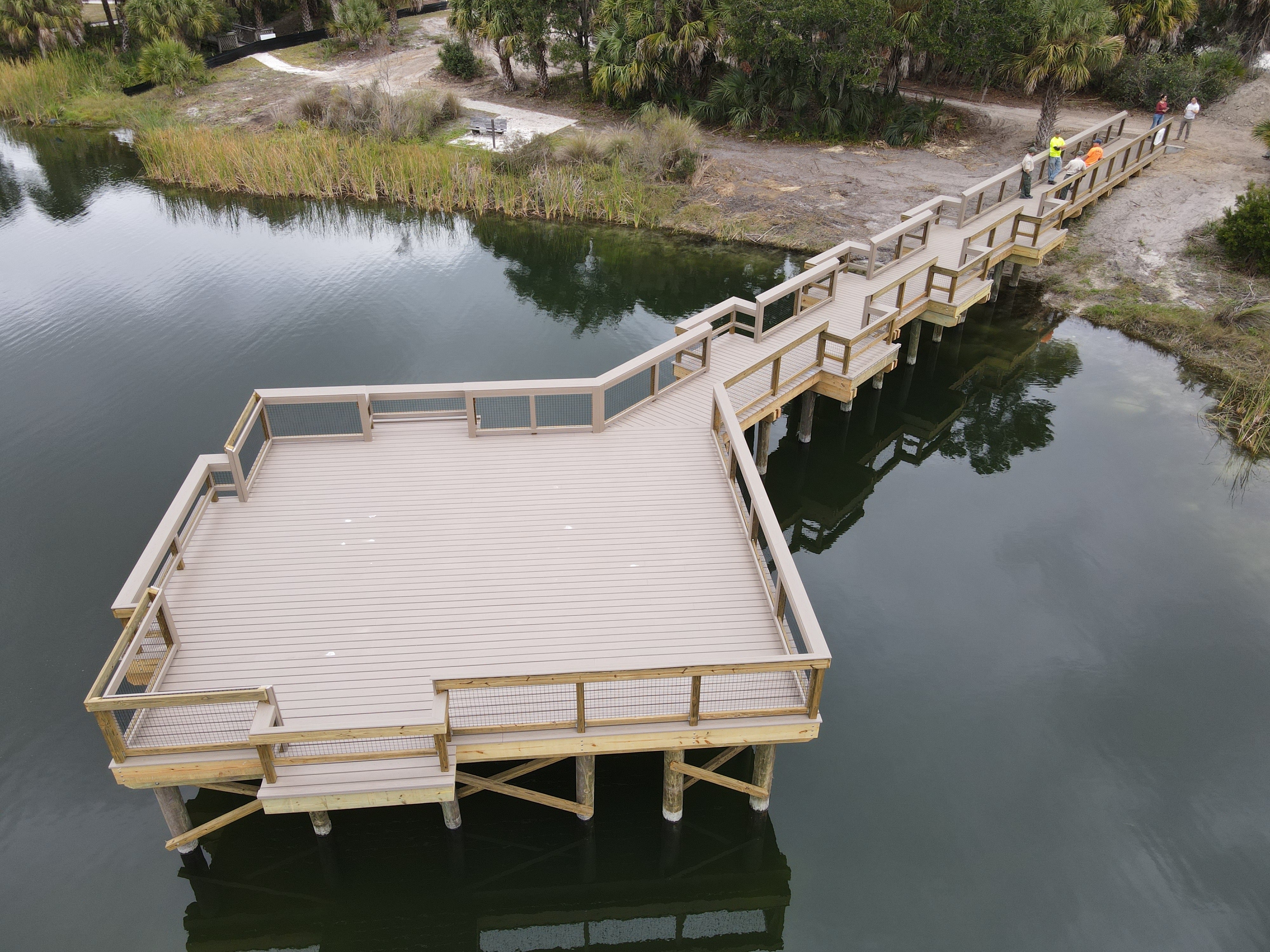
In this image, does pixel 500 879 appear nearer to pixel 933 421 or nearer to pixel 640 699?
pixel 640 699

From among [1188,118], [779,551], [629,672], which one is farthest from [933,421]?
[1188,118]

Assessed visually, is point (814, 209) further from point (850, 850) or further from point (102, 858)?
point (102, 858)

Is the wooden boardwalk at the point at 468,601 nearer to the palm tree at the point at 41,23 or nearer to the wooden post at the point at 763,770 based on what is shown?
the wooden post at the point at 763,770

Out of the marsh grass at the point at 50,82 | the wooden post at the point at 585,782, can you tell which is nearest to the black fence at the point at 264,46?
the marsh grass at the point at 50,82

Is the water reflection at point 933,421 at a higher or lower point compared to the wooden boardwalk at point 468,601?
lower

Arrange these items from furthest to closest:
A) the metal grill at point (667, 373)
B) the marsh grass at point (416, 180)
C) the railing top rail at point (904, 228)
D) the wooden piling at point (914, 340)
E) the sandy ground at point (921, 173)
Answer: the marsh grass at point (416, 180), the sandy ground at point (921, 173), the wooden piling at point (914, 340), the railing top rail at point (904, 228), the metal grill at point (667, 373)

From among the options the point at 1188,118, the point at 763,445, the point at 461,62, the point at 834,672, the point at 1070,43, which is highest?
the point at 1070,43

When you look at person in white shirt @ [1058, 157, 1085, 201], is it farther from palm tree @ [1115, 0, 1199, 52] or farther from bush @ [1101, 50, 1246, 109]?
bush @ [1101, 50, 1246, 109]

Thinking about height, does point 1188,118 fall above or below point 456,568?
above
